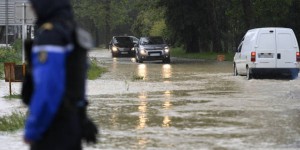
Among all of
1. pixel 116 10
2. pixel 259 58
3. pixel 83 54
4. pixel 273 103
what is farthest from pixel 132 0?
pixel 83 54

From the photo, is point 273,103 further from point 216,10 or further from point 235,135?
point 216,10

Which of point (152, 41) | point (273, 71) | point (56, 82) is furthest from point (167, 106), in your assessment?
point (152, 41)

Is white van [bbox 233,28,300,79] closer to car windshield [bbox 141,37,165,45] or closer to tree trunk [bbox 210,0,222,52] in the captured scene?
car windshield [bbox 141,37,165,45]

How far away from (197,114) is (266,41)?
10.9 metres

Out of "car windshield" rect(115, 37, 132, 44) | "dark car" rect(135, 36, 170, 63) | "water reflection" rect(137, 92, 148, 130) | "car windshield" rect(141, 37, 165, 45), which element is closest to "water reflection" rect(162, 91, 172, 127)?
"water reflection" rect(137, 92, 148, 130)

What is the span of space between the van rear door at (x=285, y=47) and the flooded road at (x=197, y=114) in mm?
913

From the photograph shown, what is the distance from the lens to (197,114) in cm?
1478

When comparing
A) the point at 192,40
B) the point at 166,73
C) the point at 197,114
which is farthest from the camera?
the point at 192,40

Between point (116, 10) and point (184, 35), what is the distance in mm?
52397

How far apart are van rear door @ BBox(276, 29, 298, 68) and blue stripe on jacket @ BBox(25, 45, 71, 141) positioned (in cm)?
2108

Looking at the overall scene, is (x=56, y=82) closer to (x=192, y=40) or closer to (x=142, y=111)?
(x=142, y=111)

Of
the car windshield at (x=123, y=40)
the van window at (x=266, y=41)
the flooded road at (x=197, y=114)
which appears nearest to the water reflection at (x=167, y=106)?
the flooded road at (x=197, y=114)

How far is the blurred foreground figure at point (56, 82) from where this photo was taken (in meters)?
4.51

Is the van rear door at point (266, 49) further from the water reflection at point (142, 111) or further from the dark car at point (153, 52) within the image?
the dark car at point (153, 52)
